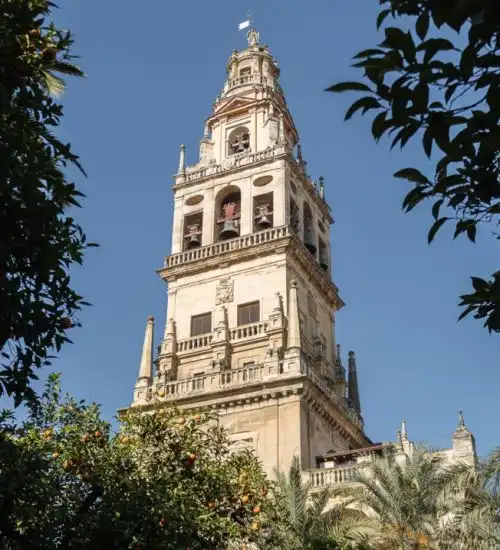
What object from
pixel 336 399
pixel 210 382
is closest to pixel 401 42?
pixel 210 382

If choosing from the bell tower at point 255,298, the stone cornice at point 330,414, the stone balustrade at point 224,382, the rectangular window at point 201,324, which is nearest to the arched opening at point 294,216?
the bell tower at point 255,298

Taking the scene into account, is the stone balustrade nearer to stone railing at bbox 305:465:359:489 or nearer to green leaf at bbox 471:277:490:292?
stone railing at bbox 305:465:359:489

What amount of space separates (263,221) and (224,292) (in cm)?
423

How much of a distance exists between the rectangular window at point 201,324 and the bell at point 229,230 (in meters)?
4.53

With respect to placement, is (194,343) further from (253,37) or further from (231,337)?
(253,37)

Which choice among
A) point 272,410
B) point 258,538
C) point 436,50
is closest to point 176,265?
point 272,410

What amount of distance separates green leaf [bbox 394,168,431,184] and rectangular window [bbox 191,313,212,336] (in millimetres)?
32517

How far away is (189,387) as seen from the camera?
35.7 m

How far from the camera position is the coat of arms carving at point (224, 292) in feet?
127

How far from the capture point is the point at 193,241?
41.8 metres

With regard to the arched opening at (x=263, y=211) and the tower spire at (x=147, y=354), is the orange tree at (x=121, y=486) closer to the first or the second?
the tower spire at (x=147, y=354)

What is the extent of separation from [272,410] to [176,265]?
10298 mm

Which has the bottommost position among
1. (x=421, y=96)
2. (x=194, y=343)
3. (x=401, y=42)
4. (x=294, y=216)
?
(x=421, y=96)

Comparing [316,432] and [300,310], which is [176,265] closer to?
[300,310]
